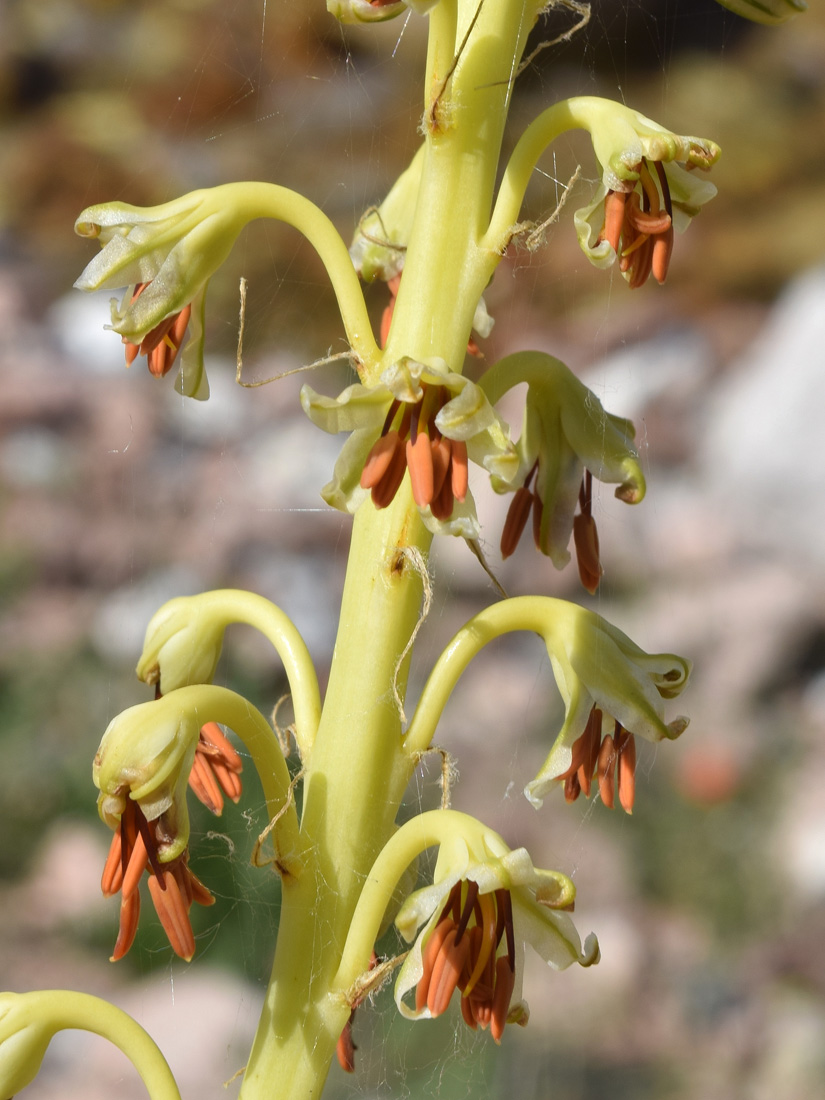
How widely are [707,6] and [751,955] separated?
2.07m

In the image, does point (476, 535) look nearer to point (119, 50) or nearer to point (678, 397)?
point (119, 50)

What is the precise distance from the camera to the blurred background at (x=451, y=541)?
1.72 meters

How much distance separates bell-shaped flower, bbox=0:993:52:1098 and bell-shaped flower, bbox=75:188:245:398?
40 centimetres

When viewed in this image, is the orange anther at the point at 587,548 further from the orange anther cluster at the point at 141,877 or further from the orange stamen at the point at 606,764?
the orange anther cluster at the point at 141,877

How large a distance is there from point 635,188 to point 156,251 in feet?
0.93

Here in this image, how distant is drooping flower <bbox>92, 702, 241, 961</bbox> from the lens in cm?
57

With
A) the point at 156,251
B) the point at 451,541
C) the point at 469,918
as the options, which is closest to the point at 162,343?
the point at 156,251

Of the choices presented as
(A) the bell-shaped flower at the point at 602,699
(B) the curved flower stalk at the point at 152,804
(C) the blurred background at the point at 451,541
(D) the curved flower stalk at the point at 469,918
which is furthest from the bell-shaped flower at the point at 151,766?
(C) the blurred background at the point at 451,541

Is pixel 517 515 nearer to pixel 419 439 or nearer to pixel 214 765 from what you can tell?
pixel 419 439

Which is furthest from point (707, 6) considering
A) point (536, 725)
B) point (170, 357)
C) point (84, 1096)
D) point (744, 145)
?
point (84, 1096)

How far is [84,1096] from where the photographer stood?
6.96 feet

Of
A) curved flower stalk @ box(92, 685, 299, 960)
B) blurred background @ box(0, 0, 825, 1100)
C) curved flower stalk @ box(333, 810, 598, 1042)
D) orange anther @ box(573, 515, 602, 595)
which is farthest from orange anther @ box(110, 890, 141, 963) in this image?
blurred background @ box(0, 0, 825, 1100)

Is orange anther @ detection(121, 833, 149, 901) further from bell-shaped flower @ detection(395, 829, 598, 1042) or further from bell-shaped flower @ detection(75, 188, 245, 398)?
bell-shaped flower @ detection(75, 188, 245, 398)

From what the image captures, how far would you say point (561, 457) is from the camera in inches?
28.4
